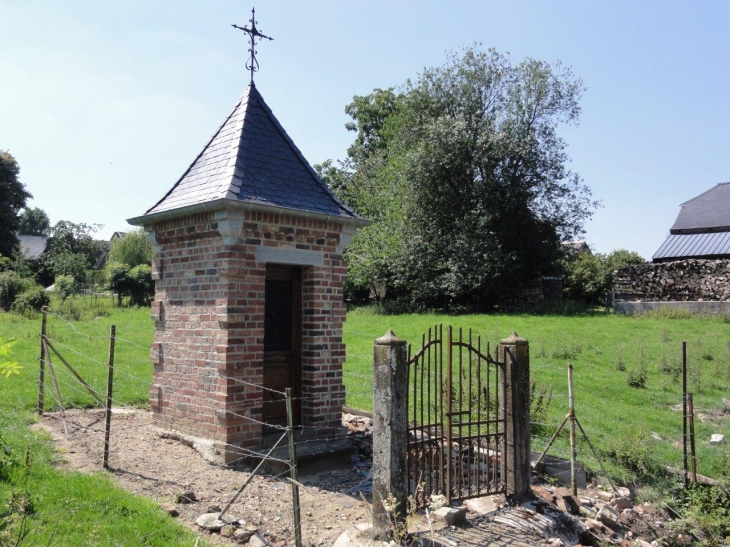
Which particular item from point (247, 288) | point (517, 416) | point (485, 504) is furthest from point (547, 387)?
point (247, 288)

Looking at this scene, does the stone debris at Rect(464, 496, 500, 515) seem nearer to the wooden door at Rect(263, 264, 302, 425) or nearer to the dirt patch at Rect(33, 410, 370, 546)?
the dirt patch at Rect(33, 410, 370, 546)

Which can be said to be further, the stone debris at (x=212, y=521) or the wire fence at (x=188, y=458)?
the wire fence at (x=188, y=458)

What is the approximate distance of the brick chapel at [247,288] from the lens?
6676 millimetres

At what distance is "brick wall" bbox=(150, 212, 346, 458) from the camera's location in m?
6.66

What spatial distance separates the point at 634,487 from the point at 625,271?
16.6 meters

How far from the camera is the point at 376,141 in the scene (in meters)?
36.6

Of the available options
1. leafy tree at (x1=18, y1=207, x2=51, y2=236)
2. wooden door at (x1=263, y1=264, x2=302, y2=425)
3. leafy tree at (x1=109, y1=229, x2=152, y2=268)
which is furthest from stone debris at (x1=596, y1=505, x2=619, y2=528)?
leafy tree at (x1=18, y1=207, x2=51, y2=236)

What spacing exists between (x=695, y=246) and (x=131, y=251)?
97.3ft

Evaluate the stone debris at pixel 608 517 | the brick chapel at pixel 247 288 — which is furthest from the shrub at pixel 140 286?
the stone debris at pixel 608 517

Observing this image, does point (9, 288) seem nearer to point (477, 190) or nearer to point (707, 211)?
point (477, 190)

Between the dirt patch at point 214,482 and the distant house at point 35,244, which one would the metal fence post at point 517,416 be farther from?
the distant house at point 35,244

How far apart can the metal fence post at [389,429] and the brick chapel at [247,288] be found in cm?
209

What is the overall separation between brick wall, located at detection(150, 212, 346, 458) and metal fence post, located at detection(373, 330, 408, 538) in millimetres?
1993

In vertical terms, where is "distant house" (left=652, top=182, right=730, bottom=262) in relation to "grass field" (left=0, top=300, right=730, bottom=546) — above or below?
above
